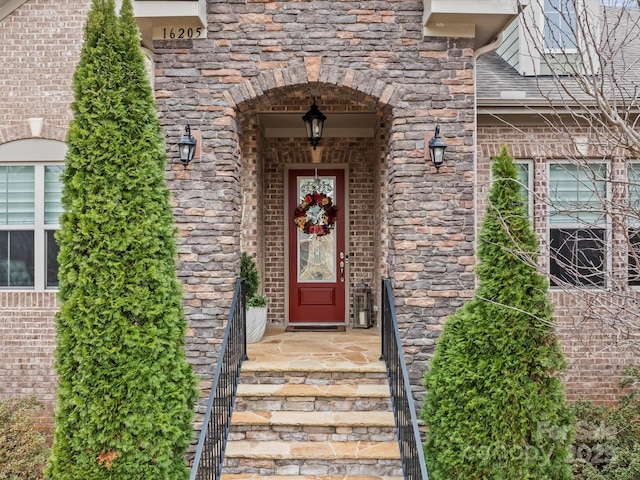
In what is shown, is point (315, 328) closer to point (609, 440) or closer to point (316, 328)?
point (316, 328)

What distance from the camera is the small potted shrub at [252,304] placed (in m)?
6.38

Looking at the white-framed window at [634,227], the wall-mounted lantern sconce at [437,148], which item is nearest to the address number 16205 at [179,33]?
the wall-mounted lantern sconce at [437,148]

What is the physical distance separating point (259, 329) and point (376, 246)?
2284 mm

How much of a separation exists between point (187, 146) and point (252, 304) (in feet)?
7.87

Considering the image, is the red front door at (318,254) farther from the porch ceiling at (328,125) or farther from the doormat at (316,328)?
the porch ceiling at (328,125)

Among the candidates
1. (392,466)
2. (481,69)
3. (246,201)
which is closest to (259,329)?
(246,201)

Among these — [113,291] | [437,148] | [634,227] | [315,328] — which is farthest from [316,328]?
[634,227]

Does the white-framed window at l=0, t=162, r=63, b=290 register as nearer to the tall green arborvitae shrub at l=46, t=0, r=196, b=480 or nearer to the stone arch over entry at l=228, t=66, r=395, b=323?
the stone arch over entry at l=228, t=66, r=395, b=323

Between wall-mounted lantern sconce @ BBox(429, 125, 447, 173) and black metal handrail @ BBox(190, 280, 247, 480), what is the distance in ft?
7.99

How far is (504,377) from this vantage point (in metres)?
3.94

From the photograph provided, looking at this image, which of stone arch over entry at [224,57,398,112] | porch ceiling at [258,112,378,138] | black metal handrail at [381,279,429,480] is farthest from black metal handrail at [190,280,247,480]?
porch ceiling at [258,112,378,138]

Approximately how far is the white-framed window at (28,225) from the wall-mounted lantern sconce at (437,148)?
4989 millimetres

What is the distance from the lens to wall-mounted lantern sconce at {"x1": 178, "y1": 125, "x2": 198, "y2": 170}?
4984 millimetres

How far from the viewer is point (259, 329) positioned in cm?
650
